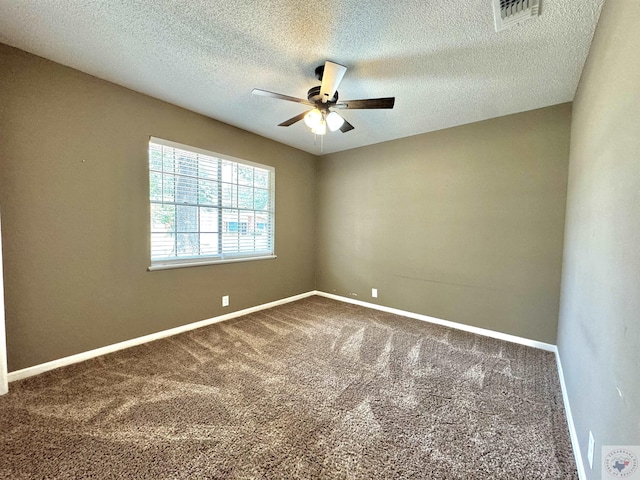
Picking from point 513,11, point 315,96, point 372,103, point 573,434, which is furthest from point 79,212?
point 573,434

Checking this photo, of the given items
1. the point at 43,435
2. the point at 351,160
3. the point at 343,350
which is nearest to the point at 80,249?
the point at 43,435

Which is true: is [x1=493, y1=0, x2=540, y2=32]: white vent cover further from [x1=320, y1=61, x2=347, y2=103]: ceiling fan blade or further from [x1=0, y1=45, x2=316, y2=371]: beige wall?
[x1=0, y1=45, x2=316, y2=371]: beige wall

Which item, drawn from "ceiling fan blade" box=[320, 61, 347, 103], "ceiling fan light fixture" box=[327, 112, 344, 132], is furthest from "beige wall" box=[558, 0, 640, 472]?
"ceiling fan light fixture" box=[327, 112, 344, 132]

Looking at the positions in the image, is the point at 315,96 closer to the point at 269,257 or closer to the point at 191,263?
the point at 191,263

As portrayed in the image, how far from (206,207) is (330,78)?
2082 millimetres

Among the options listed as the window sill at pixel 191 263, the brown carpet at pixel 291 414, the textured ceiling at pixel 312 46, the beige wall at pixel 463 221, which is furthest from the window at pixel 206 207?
the beige wall at pixel 463 221

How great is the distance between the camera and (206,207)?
3180 millimetres

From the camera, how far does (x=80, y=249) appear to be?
2307 mm

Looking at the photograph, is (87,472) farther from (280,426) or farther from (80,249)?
(80,249)

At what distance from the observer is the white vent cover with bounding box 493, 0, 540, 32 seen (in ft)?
4.76

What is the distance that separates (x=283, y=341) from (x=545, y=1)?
325 cm

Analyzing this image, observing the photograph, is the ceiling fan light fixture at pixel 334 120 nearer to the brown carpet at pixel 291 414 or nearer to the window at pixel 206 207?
the window at pixel 206 207
